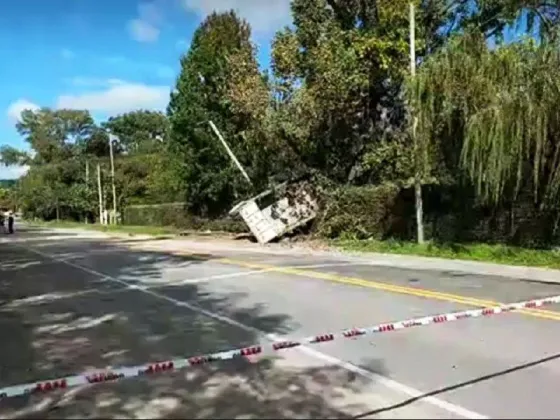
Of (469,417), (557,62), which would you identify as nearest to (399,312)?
(469,417)

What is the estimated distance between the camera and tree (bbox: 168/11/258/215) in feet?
122

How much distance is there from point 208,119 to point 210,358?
31787 millimetres

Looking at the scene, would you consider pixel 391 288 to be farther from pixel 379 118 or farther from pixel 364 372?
pixel 379 118

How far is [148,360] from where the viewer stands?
730 cm

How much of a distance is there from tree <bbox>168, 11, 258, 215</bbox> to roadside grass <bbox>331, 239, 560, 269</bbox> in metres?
14.0

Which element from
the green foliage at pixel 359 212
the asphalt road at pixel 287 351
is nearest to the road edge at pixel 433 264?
the asphalt road at pixel 287 351

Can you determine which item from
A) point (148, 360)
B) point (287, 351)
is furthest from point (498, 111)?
point (148, 360)

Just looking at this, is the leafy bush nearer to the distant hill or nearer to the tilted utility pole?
the tilted utility pole

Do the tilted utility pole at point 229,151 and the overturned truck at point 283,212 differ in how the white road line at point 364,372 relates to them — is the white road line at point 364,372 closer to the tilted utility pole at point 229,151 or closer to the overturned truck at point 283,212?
the overturned truck at point 283,212

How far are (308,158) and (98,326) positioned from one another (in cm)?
1939

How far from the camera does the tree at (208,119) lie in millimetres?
37281

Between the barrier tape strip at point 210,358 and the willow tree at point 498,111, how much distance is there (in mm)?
7658

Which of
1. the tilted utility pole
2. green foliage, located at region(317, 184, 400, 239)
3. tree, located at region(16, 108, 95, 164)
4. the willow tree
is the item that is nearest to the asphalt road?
the willow tree

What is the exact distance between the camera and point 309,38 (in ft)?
92.9
